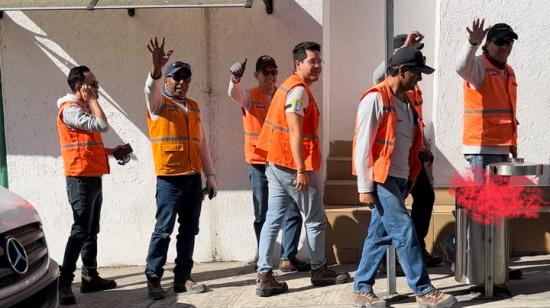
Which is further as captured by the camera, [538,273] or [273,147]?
[538,273]

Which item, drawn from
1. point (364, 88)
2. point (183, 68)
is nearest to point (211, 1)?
point (183, 68)

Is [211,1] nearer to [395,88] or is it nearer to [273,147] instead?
[273,147]

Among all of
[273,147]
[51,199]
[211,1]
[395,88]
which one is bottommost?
[51,199]

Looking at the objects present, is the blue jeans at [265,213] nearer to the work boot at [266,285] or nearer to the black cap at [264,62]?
the work boot at [266,285]

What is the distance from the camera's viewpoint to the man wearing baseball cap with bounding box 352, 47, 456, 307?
4.81 metres

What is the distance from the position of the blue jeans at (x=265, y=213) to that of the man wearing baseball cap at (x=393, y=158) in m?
1.32

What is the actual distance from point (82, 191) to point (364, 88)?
3.51m

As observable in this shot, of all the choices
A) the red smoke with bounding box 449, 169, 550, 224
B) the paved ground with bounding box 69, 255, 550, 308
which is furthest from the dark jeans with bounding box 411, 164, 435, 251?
the red smoke with bounding box 449, 169, 550, 224

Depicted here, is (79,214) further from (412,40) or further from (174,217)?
(412,40)

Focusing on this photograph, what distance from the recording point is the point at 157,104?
5406 millimetres

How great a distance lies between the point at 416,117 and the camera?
5.14m

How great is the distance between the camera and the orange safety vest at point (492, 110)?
5609mm

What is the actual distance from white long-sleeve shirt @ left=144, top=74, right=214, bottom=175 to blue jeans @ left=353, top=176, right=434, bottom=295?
5.29 ft

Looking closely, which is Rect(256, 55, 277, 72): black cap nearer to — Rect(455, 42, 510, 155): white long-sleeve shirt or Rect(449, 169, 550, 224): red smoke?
Rect(455, 42, 510, 155): white long-sleeve shirt
